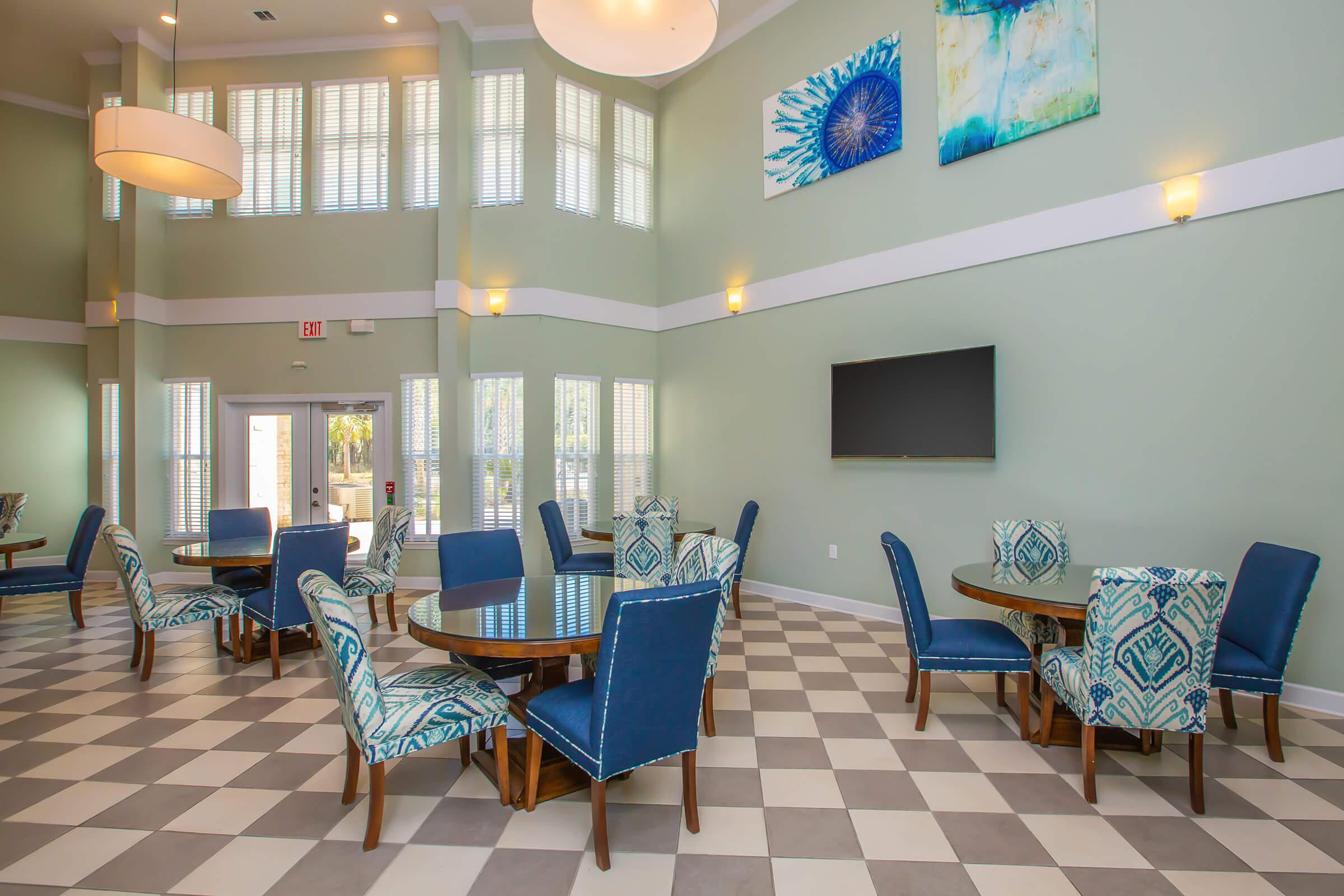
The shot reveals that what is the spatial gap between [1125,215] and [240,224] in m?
8.12

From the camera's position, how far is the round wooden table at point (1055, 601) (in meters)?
2.97

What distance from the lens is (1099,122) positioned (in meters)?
4.20

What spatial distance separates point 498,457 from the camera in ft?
22.2

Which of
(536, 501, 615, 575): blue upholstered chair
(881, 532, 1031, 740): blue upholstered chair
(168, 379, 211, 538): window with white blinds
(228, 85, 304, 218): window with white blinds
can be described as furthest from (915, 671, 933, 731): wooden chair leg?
(228, 85, 304, 218): window with white blinds

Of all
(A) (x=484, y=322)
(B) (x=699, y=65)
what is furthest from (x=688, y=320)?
(B) (x=699, y=65)

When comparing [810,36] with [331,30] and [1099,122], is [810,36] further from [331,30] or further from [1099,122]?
[331,30]

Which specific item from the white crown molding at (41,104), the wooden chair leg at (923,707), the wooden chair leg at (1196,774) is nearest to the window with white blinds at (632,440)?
the wooden chair leg at (923,707)

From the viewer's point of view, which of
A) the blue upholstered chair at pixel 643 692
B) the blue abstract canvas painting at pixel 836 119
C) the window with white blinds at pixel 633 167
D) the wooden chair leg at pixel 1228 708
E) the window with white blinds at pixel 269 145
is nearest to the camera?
the blue upholstered chair at pixel 643 692

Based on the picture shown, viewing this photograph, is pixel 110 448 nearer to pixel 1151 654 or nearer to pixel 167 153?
pixel 167 153

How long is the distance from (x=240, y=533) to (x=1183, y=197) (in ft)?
23.8

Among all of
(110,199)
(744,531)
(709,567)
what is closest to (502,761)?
(709,567)

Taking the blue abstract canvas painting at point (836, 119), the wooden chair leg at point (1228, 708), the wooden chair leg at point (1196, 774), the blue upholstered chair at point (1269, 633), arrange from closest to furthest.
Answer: the wooden chair leg at point (1196, 774) < the blue upholstered chair at point (1269, 633) < the wooden chair leg at point (1228, 708) < the blue abstract canvas painting at point (836, 119)

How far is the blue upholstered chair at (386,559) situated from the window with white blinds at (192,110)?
4.34 meters

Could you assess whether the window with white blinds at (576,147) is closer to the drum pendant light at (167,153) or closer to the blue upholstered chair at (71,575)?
the drum pendant light at (167,153)
